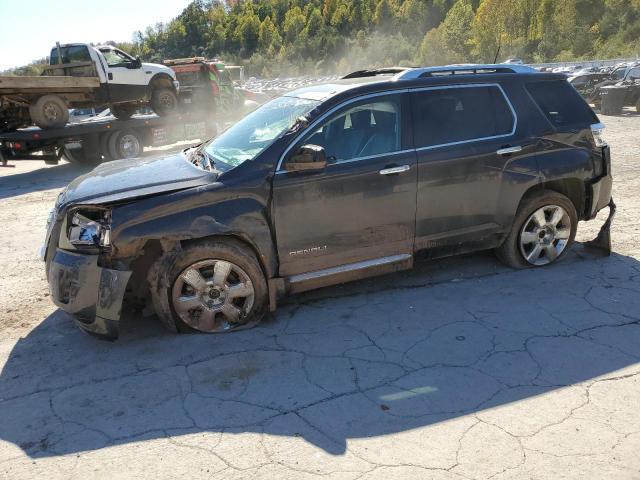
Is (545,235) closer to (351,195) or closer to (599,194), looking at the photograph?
(599,194)

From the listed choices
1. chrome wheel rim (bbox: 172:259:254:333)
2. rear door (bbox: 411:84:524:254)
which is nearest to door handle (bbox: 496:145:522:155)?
rear door (bbox: 411:84:524:254)

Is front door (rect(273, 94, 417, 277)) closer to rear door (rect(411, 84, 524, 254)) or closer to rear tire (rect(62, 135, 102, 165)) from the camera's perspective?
rear door (rect(411, 84, 524, 254))

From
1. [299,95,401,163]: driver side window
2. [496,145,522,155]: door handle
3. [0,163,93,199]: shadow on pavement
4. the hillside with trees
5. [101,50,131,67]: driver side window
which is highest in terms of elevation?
the hillside with trees

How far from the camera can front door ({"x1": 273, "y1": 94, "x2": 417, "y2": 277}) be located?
14.0 feet

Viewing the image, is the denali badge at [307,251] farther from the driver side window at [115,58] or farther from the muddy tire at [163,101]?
the muddy tire at [163,101]

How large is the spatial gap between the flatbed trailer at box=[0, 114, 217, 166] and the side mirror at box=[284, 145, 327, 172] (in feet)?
32.9

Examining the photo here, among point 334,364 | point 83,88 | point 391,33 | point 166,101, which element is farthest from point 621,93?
point 391,33

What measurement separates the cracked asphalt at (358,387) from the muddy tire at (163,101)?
11.9m

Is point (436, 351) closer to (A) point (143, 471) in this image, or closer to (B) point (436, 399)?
(B) point (436, 399)

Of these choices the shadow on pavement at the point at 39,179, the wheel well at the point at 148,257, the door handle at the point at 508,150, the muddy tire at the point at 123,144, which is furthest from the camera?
the muddy tire at the point at 123,144

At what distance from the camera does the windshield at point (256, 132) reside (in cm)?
443

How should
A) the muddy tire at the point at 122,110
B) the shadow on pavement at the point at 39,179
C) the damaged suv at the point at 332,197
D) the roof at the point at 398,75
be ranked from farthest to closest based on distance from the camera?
the muddy tire at the point at 122,110 < the shadow on pavement at the point at 39,179 < the roof at the point at 398,75 < the damaged suv at the point at 332,197

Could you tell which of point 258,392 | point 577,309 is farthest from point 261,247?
point 577,309

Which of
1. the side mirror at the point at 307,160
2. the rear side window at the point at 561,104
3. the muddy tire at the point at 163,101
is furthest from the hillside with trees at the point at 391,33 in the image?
the side mirror at the point at 307,160
